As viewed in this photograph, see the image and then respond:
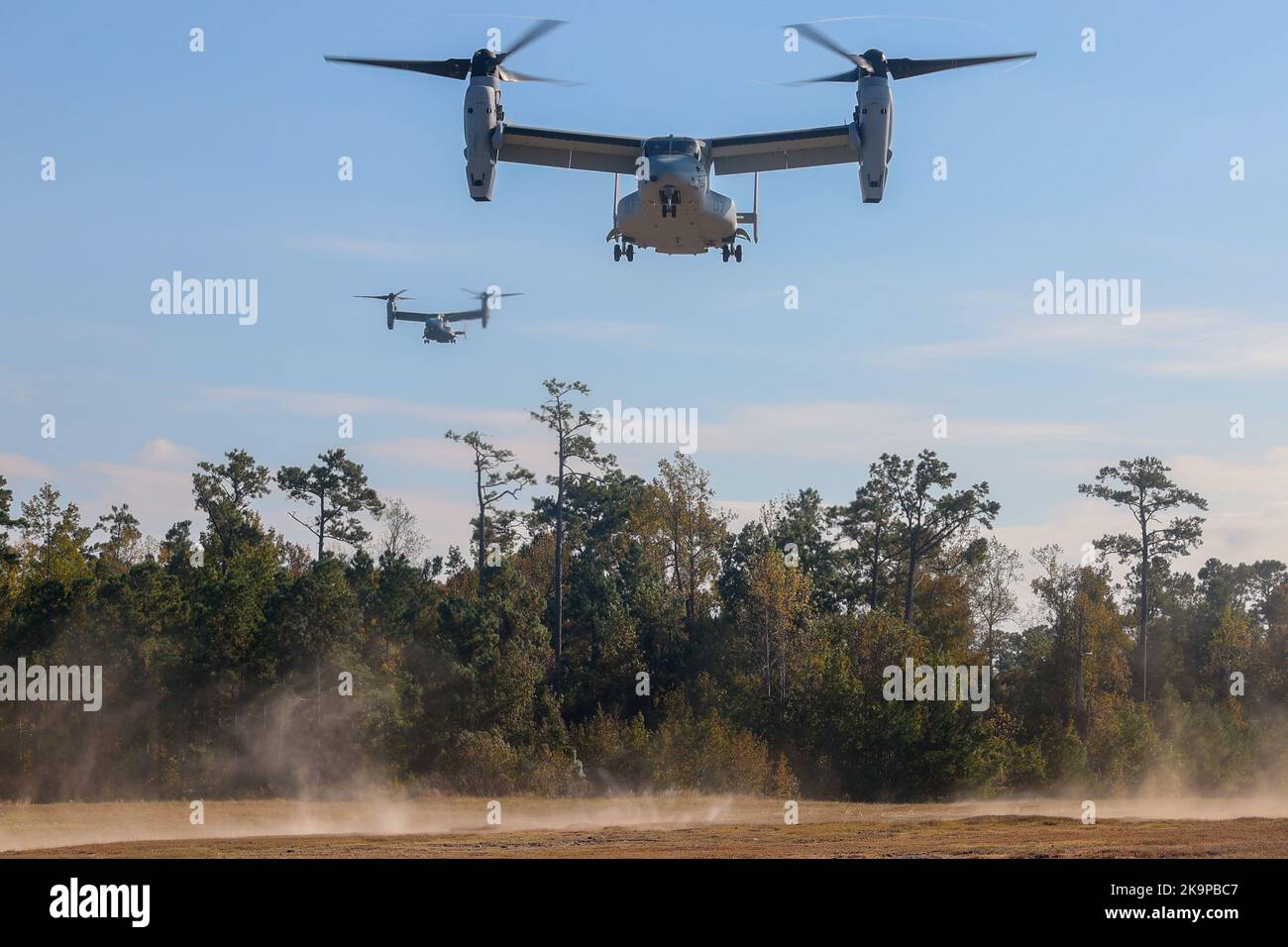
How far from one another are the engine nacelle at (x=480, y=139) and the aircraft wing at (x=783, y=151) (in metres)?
5.33

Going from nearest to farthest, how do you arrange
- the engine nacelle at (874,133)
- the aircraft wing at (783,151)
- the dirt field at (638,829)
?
the engine nacelle at (874,133)
the aircraft wing at (783,151)
the dirt field at (638,829)

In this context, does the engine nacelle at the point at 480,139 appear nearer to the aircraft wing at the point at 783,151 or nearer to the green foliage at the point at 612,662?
the aircraft wing at the point at 783,151

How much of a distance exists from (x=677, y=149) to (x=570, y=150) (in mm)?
3258

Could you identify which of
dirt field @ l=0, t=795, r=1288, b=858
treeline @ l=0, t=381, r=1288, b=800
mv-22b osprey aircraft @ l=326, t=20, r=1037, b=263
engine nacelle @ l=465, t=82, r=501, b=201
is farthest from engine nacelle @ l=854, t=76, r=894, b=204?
treeline @ l=0, t=381, r=1288, b=800

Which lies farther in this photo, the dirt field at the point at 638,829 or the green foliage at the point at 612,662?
the green foliage at the point at 612,662

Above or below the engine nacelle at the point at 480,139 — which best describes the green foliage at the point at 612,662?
below

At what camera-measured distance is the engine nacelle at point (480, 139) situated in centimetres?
3100

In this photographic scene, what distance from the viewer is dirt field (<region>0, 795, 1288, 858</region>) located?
35.5m

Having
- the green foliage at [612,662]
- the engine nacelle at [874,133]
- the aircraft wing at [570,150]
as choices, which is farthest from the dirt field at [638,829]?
the aircraft wing at [570,150]

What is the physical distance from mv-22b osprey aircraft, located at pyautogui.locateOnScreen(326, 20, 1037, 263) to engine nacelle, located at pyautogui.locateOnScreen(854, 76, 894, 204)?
21mm

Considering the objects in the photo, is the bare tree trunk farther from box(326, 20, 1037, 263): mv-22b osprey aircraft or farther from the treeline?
box(326, 20, 1037, 263): mv-22b osprey aircraft

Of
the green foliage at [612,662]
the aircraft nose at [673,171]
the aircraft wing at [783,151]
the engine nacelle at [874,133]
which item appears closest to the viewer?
the engine nacelle at [874,133]

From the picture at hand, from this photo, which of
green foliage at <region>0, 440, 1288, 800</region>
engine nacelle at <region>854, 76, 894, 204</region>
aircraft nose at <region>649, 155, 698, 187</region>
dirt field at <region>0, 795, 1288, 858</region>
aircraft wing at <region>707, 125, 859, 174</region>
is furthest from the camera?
green foliage at <region>0, 440, 1288, 800</region>

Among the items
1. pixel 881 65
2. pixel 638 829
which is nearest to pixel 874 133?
pixel 881 65
